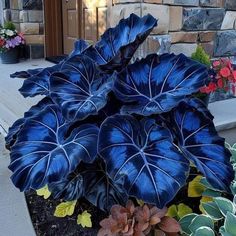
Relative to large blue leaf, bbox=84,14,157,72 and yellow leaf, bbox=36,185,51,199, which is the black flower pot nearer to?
large blue leaf, bbox=84,14,157,72

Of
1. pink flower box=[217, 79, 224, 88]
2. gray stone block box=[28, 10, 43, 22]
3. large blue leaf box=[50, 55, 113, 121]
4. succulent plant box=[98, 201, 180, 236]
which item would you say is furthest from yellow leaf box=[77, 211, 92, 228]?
gray stone block box=[28, 10, 43, 22]

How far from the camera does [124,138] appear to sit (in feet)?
4.34

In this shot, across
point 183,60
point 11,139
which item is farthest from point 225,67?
point 11,139

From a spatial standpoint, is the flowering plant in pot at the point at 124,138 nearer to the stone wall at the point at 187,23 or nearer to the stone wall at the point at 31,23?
the stone wall at the point at 187,23

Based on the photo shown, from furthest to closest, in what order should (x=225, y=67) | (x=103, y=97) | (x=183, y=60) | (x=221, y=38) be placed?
(x=221, y=38), (x=225, y=67), (x=183, y=60), (x=103, y=97)

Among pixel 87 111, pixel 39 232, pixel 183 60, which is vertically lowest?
pixel 39 232

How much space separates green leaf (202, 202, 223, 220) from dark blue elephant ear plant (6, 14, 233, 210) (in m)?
0.17

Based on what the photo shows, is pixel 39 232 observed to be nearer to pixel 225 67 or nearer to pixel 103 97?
pixel 103 97

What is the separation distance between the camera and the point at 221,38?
281 centimetres

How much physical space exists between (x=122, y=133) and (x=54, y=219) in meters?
0.53

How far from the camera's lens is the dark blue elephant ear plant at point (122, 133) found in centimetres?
126

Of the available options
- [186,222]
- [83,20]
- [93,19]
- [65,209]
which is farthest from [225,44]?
[65,209]

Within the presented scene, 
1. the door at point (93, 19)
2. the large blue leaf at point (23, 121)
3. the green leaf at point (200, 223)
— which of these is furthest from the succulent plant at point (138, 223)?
the door at point (93, 19)

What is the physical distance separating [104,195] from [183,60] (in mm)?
646
